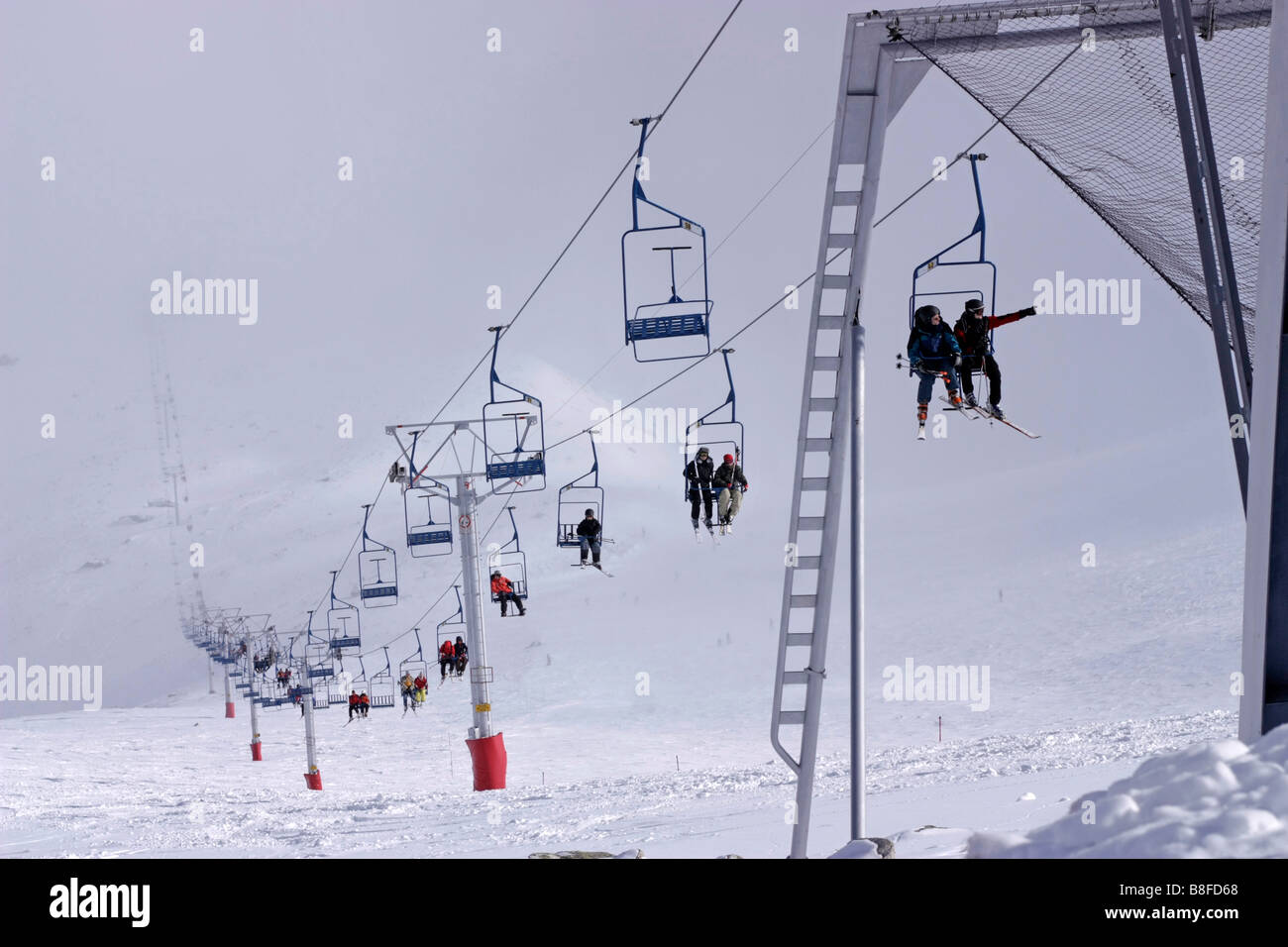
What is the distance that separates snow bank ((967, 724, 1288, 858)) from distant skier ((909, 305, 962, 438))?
6009mm

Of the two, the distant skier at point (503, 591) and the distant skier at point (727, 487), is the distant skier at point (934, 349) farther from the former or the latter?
the distant skier at point (503, 591)

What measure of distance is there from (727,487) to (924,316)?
21.1 feet

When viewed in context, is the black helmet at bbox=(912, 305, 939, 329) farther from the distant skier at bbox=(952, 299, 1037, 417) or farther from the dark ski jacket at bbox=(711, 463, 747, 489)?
the dark ski jacket at bbox=(711, 463, 747, 489)

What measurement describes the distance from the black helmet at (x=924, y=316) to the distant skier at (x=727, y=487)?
6.02 meters

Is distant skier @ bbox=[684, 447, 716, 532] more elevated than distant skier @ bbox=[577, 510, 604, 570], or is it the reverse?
distant skier @ bbox=[684, 447, 716, 532]

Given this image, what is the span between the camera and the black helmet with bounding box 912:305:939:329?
413 inches

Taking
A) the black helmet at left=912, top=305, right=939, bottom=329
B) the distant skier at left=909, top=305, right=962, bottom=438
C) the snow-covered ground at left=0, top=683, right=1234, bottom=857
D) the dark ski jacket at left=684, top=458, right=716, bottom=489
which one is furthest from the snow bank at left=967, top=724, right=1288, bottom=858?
the dark ski jacket at left=684, top=458, right=716, bottom=489

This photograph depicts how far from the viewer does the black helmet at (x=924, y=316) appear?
10.5m

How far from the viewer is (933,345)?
10.6 metres

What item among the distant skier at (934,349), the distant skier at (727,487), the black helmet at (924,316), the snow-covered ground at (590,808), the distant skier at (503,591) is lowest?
the snow-covered ground at (590,808)

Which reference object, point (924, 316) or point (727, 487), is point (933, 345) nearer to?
point (924, 316)

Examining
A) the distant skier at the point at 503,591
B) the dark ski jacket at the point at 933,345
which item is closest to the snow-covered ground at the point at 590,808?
the distant skier at the point at 503,591
